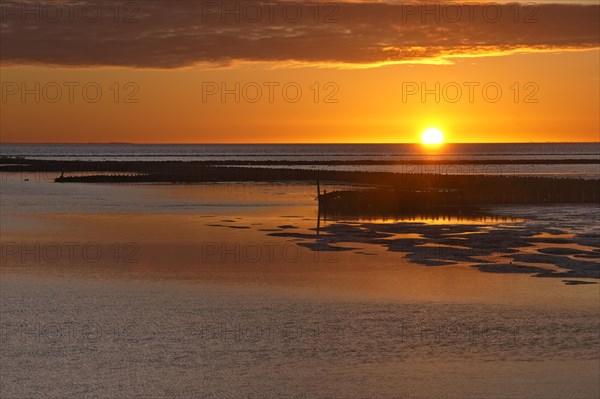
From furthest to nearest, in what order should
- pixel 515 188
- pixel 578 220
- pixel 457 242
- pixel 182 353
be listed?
pixel 515 188 < pixel 578 220 < pixel 457 242 < pixel 182 353

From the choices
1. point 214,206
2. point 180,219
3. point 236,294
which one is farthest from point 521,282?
point 214,206

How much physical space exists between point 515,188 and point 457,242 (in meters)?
33.3

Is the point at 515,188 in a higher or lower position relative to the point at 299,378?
higher

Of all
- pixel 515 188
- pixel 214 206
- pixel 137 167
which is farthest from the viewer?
pixel 137 167

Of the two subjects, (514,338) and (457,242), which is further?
(457,242)

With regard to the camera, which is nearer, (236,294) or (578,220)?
(236,294)

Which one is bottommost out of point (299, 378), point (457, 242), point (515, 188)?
point (299, 378)

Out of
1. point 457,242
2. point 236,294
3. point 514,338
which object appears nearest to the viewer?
point 514,338

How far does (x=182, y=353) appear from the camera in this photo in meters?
16.4

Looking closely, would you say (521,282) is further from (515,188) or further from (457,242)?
(515,188)

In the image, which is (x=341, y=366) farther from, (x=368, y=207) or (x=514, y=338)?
(x=368, y=207)

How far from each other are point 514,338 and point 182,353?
6.77 m

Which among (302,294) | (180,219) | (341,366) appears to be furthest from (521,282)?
(180,219)

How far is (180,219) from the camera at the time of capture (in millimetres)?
45000
